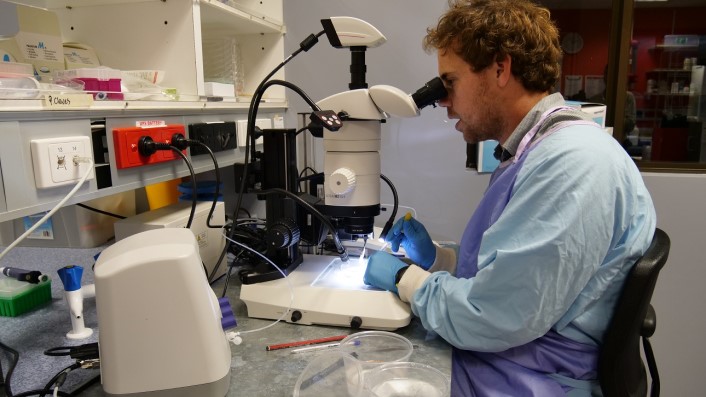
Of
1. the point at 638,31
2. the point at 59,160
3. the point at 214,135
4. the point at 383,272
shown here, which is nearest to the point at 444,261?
the point at 383,272

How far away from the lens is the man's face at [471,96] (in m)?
1.04

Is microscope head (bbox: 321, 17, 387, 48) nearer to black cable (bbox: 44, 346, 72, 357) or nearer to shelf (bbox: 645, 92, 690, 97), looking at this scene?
black cable (bbox: 44, 346, 72, 357)

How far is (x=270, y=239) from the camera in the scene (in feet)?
3.49

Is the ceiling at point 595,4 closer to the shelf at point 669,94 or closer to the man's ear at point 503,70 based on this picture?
the shelf at point 669,94

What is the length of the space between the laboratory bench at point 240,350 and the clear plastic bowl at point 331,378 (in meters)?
0.02

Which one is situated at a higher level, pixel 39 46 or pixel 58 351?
pixel 39 46

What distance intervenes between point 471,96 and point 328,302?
582mm

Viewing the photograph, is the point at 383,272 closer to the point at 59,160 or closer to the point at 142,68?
the point at 59,160

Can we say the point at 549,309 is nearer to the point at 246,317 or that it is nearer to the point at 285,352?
the point at 285,352

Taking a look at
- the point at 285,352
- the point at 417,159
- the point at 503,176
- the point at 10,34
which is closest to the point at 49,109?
the point at 10,34

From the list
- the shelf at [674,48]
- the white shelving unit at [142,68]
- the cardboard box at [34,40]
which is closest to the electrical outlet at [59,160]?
the white shelving unit at [142,68]

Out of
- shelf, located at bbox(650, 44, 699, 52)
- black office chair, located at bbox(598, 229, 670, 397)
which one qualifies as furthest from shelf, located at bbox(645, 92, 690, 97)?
black office chair, located at bbox(598, 229, 670, 397)

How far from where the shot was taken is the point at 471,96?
106 cm

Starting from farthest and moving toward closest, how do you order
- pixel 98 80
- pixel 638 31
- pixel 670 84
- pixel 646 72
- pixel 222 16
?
pixel 638 31 → pixel 646 72 → pixel 670 84 → pixel 222 16 → pixel 98 80
